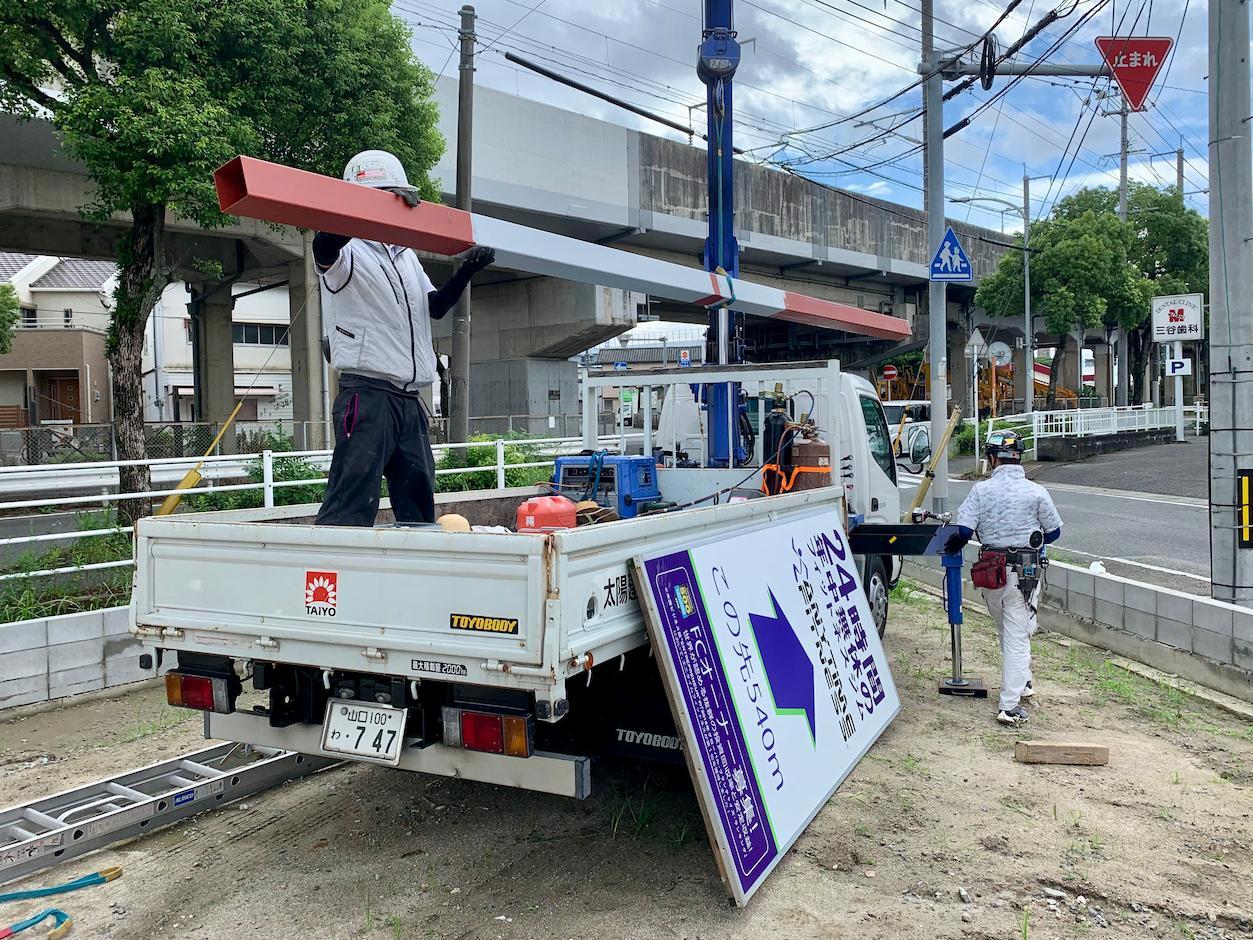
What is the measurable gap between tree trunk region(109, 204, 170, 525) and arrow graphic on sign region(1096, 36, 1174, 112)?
10435mm

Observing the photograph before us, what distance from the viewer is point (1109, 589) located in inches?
303

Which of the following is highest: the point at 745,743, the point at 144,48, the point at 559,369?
the point at 144,48

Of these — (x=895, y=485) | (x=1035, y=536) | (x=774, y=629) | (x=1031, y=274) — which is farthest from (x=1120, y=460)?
(x=774, y=629)

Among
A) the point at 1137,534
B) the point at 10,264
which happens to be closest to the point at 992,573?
the point at 1137,534

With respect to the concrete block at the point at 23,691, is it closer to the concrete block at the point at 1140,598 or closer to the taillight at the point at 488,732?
the taillight at the point at 488,732

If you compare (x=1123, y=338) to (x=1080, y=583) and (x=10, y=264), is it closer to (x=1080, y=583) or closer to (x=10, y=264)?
(x=1080, y=583)

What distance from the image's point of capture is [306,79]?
399 inches

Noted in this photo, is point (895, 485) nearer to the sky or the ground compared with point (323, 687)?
nearer to the sky

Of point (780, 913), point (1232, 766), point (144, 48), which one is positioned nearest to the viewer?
point (780, 913)

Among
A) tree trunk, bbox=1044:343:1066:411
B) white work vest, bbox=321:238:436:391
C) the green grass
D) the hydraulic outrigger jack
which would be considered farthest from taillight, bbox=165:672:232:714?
tree trunk, bbox=1044:343:1066:411

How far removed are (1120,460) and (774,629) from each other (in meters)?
22.9

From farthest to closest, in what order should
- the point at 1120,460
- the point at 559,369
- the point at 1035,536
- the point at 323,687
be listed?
1. the point at 559,369
2. the point at 1120,460
3. the point at 1035,536
4. the point at 323,687

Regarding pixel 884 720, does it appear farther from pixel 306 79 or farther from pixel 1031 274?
pixel 1031 274

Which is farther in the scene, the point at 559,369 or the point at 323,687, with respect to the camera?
the point at 559,369
